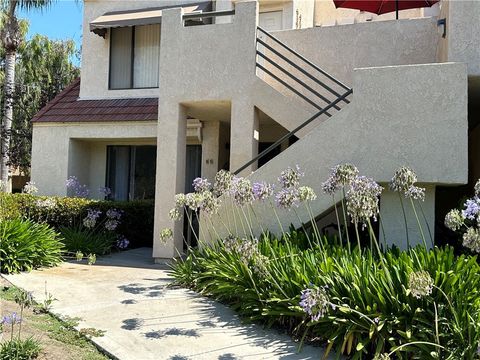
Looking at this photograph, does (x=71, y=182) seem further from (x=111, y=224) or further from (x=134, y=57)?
(x=134, y=57)

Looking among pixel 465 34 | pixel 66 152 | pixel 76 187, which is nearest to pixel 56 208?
pixel 76 187

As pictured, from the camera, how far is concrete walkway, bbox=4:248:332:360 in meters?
5.03

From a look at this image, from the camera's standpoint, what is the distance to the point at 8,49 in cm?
1686

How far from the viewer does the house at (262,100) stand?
7.24m

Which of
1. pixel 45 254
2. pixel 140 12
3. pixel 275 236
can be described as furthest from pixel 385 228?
pixel 140 12

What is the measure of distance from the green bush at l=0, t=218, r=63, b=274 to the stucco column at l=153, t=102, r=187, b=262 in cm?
201

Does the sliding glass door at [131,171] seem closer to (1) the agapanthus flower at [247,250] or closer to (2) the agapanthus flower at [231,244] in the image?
(2) the agapanthus flower at [231,244]

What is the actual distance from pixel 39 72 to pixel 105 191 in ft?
42.1

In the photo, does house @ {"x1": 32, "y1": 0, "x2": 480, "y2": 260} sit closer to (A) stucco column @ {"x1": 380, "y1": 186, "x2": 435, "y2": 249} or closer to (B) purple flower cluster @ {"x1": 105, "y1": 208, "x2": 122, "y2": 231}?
(A) stucco column @ {"x1": 380, "y1": 186, "x2": 435, "y2": 249}

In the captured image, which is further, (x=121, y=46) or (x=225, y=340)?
(x=121, y=46)

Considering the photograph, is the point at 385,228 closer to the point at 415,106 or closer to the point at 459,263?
the point at 415,106

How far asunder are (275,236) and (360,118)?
227 centimetres

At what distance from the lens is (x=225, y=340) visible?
5320 millimetres

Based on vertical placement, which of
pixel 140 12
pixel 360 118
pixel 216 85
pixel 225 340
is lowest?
pixel 225 340
